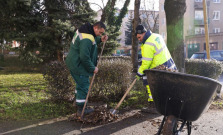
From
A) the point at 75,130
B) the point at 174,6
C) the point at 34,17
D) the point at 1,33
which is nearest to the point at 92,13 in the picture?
the point at 34,17

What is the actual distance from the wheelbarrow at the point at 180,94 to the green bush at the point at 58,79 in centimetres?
275

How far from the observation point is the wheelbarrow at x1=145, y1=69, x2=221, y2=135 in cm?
243

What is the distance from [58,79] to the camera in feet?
16.7

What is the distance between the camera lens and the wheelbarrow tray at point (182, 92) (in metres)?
2.43

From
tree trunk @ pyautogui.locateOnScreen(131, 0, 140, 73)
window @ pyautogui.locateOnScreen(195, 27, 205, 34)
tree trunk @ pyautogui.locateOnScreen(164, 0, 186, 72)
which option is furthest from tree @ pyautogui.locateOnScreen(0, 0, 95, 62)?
window @ pyautogui.locateOnScreen(195, 27, 205, 34)

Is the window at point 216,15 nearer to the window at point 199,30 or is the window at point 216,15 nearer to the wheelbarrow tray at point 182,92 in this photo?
the window at point 199,30

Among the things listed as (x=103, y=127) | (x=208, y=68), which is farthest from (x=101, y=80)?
(x=208, y=68)

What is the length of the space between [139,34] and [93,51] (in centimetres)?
98

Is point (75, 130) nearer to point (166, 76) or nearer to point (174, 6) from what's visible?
point (166, 76)

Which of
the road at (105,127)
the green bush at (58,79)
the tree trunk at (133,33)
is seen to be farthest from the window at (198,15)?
the green bush at (58,79)

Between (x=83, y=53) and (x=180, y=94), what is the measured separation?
2.02m

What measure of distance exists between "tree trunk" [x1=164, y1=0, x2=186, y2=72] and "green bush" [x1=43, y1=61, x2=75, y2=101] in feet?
9.65

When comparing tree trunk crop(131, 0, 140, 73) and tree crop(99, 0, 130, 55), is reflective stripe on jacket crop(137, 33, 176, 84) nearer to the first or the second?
tree trunk crop(131, 0, 140, 73)

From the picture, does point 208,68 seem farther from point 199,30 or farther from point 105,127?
point 199,30
